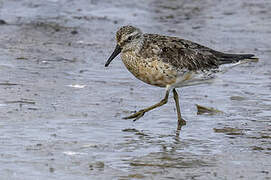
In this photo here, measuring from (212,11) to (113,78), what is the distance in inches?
240

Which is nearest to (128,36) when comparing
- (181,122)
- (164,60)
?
(164,60)

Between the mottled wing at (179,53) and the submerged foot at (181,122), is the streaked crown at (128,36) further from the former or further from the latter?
the submerged foot at (181,122)

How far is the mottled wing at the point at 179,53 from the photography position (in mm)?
8922

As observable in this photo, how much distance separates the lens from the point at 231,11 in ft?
53.5

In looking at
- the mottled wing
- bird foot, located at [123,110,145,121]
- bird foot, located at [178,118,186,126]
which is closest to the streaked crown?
the mottled wing

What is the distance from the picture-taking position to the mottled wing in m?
8.92

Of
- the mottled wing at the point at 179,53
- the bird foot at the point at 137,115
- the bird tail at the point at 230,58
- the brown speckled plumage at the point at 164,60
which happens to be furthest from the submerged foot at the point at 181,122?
the bird tail at the point at 230,58

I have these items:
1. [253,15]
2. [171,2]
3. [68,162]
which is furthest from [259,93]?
[171,2]

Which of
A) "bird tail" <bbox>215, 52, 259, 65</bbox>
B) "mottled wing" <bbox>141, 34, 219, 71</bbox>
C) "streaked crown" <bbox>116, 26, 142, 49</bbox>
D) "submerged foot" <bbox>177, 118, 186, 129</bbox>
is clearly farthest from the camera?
"bird tail" <bbox>215, 52, 259, 65</bbox>

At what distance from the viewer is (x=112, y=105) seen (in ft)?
31.0

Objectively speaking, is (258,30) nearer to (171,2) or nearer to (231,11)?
(231,11)

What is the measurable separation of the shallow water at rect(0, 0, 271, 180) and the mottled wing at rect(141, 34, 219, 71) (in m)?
0.44

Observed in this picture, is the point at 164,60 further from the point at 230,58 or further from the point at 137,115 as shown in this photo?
the point at 230,58

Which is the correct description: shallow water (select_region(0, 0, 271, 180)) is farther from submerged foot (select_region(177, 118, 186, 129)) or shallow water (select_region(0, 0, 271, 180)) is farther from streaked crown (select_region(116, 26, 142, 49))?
streaked crown (select_region(116, 26, 142, 49))
